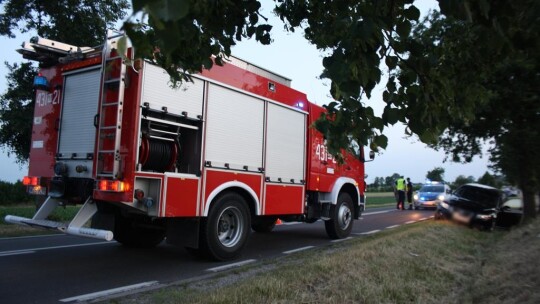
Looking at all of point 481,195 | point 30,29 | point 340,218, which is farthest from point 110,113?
point 481,195

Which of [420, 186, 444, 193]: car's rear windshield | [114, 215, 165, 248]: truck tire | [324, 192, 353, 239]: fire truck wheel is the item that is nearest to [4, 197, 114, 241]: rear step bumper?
[114, 215, 165, 248]: truck tire

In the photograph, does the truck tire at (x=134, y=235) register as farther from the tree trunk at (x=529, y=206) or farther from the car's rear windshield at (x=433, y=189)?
the car's rear windshield at (x=433, y=189)

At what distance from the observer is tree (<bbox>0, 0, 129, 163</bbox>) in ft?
42.4

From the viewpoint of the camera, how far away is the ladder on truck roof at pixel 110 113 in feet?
20.6

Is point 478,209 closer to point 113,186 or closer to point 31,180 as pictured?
point 113,186

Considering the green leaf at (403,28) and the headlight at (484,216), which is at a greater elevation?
the green leaf at (403,28)

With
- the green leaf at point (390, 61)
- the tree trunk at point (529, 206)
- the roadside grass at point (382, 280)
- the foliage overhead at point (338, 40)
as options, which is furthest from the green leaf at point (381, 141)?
the tree trunk at point (529, 206)

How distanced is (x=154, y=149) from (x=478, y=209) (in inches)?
404

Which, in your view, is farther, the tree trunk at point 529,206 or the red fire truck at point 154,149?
the tree trunk at point 529,206

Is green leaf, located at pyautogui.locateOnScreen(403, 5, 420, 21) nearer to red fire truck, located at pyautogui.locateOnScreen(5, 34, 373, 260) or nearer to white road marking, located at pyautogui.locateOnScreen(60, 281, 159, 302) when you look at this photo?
red fire truck, located at pyautogui.locateOnScreen(5, 34, 373, 260)

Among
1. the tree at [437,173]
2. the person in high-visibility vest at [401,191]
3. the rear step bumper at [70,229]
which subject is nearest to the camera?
the rear step bumper at [70,229]

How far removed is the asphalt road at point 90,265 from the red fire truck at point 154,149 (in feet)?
1.56

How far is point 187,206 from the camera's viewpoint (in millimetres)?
6805

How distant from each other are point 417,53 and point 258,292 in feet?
9.43
